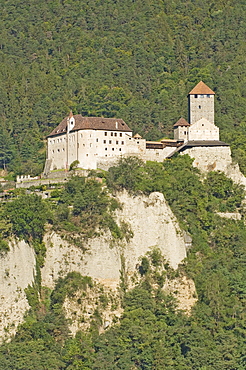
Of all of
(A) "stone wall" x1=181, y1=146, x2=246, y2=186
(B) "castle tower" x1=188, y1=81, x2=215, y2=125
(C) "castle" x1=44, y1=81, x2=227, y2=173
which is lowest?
(A) "stone wall" x1=181, y1=146, x2=246, y2=186

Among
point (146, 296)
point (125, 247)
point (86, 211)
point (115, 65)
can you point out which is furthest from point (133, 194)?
point (115, 65)

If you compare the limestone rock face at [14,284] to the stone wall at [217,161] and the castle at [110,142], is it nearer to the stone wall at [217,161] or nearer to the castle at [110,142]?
the castle at [110,142]

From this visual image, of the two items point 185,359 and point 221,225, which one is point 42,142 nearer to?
point 221,225

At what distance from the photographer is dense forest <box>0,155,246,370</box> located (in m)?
85.8

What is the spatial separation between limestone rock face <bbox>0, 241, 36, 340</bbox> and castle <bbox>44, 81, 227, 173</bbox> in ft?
55.5

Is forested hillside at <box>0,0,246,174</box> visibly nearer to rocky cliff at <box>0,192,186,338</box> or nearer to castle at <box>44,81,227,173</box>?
castle at <box>44,81,227,173</box>

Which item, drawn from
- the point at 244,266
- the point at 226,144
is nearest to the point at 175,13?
the point at 226,144

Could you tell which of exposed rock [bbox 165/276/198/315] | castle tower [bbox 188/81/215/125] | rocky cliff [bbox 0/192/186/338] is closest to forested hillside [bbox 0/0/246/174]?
castle tower [bbox 188/81/215/125]

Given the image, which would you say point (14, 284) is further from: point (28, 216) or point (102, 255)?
point (102, 255)

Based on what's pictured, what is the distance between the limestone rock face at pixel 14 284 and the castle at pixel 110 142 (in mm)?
16916

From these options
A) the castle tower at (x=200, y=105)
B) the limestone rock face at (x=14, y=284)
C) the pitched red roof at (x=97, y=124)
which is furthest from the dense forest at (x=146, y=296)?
the castle tower at (x=200, y=105)

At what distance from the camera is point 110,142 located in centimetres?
10331

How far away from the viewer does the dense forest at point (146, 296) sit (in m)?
85.8

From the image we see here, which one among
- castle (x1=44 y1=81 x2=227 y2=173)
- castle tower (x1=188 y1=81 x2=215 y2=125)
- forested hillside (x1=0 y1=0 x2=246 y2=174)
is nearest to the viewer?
castle (x1=44 y1=81 x2=227 y2=173)
